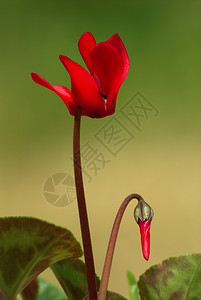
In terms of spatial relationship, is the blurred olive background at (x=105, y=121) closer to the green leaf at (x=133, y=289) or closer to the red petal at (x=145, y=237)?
the green leaf at (x=133, y=289)

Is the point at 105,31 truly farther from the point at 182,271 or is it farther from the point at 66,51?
the point at 182,271

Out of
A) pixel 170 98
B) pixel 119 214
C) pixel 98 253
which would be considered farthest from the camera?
pixel 170 98

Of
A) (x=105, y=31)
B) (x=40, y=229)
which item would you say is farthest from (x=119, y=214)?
(x=105, y=31)

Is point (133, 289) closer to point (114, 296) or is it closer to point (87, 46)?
point (114, 296)

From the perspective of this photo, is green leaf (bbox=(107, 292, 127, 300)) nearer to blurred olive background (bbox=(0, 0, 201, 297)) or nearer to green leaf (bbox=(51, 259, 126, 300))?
green leaf (bbox=(51, 259, 126, 300))

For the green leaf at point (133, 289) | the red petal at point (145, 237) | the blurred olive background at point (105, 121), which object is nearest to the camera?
the red petal at point (145, 237)

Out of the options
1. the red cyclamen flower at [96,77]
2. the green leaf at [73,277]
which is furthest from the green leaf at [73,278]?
the red cyclamen flower at [96,77]

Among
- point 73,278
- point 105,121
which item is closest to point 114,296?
point 73,278
